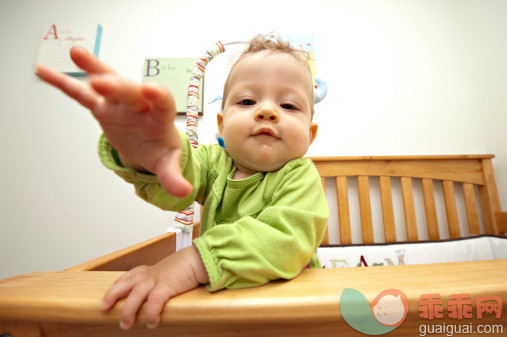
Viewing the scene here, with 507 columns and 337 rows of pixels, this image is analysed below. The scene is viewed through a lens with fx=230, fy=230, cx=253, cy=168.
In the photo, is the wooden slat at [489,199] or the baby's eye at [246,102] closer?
the baby's eye at [246,102]

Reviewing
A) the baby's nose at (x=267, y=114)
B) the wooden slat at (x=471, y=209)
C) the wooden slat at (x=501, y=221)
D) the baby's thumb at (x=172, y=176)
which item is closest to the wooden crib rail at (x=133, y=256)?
the baby's thumb at (x=172, y=176)

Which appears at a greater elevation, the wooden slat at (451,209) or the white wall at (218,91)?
the white wall at (218,91)

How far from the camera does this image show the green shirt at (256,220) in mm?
300

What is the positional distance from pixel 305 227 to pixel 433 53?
176 cm

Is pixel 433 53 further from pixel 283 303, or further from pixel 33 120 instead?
→ pixel 33 120

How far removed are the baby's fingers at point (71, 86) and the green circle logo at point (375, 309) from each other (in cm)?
32

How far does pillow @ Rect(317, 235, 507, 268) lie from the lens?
43.7 inches

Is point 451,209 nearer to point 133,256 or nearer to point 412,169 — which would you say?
point 412,169

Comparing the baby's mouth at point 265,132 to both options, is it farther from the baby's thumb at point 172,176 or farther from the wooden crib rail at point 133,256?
the wooden crib rail at point 133,256

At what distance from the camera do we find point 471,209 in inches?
50.7

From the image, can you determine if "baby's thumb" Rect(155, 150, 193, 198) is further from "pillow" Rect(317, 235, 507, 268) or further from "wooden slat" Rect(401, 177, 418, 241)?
"wooden slat" Rect(401, 177, 418, 241)

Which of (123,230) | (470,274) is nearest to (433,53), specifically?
(470,274)

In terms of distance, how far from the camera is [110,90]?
19cm

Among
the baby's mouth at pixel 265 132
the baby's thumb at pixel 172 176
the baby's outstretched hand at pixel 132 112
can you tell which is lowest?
the baby's thumb at pixel 172 176
